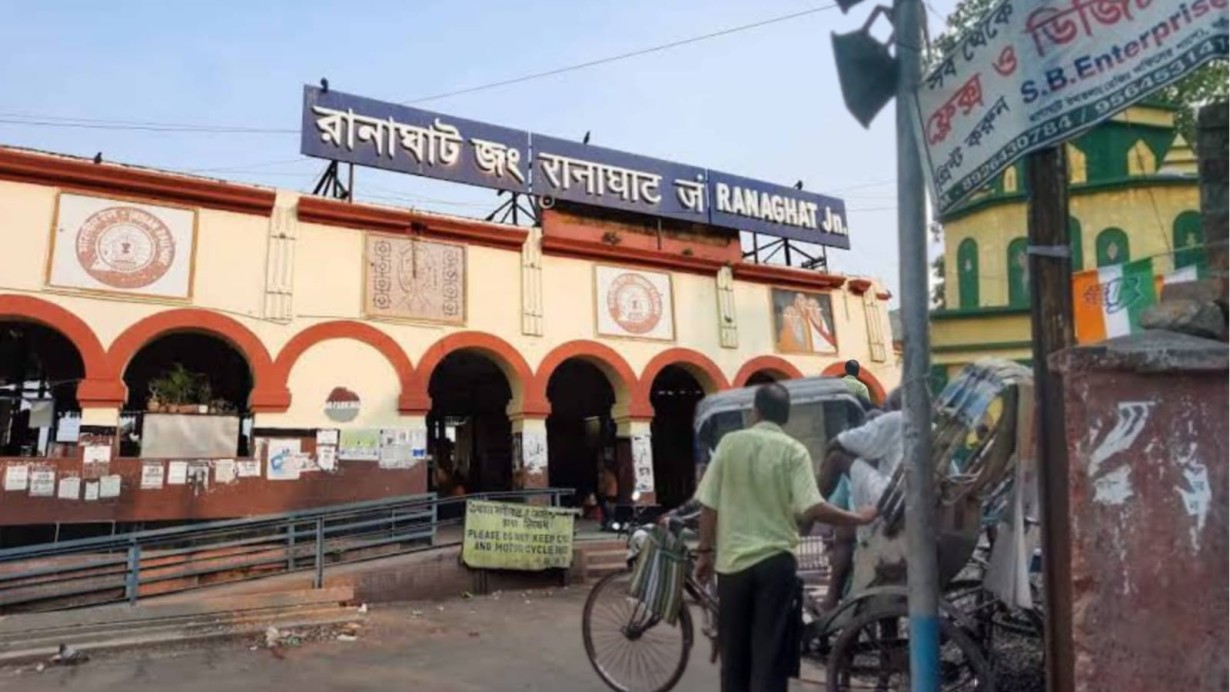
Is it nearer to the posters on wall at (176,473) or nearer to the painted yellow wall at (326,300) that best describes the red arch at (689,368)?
the painted yellow wall at (326,300)

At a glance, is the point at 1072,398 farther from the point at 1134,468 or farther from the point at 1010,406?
the point at 1010,406

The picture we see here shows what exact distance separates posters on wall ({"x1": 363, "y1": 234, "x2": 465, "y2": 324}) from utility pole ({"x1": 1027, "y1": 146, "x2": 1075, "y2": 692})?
36.4 feet

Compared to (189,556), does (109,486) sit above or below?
above

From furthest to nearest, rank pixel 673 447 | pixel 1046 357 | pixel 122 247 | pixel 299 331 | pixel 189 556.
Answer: pixel 673 447 → pixel 299 331 → pixel 122 247 → pixel 189 556 → pixel 1046 357

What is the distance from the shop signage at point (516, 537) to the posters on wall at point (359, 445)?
2.68 m

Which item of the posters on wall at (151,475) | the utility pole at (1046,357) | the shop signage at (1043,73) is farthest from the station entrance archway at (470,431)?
the shop signage at (1043,73)

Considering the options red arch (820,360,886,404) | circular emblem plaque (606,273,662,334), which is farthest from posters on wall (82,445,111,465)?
red arch (820,360,886,404)

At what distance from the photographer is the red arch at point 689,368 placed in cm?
1577

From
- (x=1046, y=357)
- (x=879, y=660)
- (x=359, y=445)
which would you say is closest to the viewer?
(x=1046, y=357)

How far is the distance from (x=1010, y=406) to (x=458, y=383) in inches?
583

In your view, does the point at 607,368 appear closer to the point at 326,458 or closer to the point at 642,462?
the point at 642,462

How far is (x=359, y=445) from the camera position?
12.8 metres

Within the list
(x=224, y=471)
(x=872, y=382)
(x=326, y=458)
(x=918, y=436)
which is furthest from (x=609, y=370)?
(x=918, y=436)

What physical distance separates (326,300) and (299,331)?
2.09 feet
